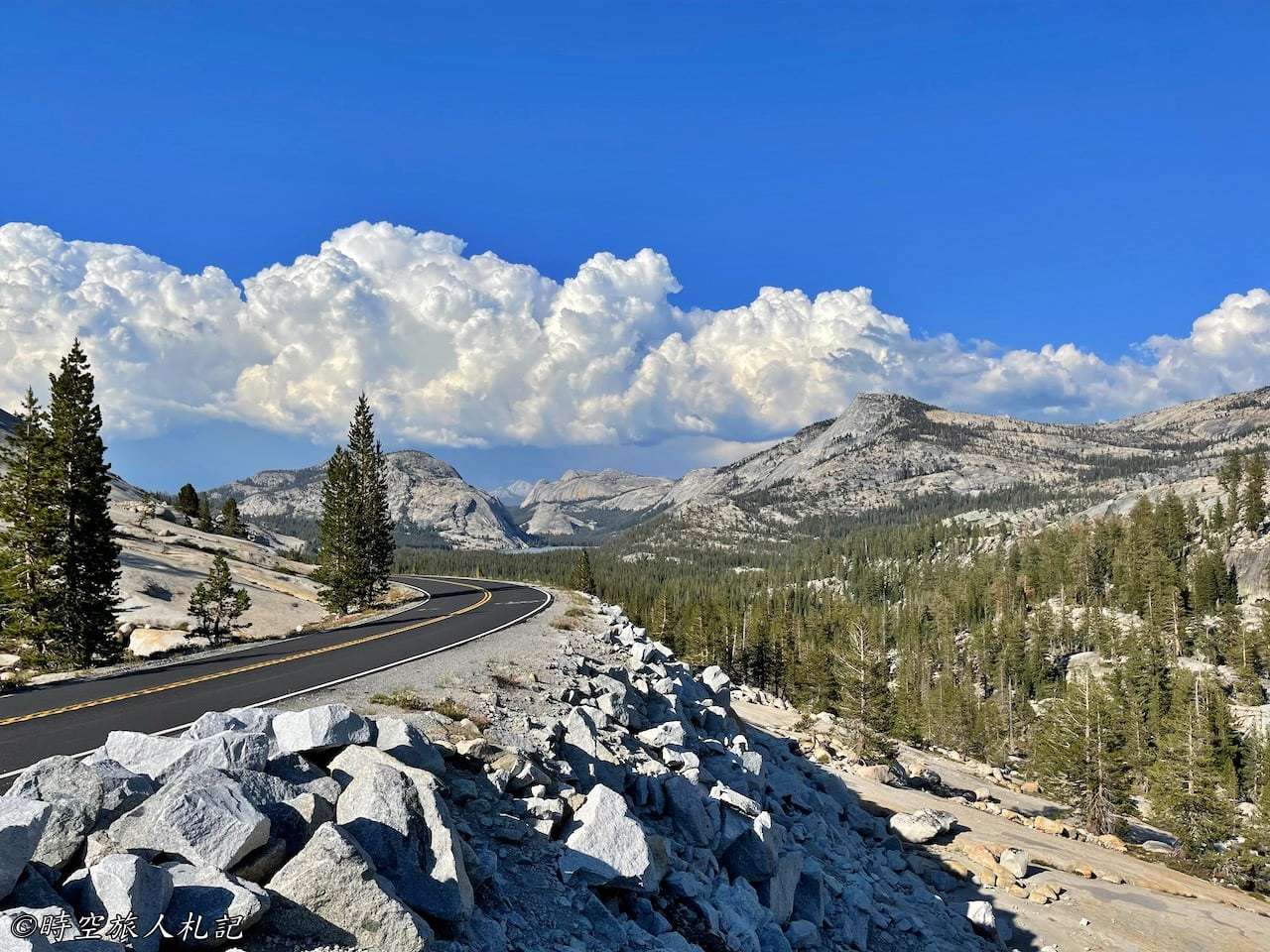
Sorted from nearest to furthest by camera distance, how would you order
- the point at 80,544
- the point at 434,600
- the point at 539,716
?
→ the point at 539,716 < the point at 80,544 < the point at 434,600

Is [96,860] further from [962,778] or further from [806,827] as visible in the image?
[962,778]

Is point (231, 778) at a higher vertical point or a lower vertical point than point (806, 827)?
higher

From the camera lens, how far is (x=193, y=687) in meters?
19.0

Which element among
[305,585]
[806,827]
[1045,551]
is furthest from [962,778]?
[1045,551]

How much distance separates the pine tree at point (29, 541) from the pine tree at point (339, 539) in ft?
81.7

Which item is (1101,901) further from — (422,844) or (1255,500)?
(1255,500)

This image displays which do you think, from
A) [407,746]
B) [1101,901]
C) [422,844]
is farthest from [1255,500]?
[422,844]

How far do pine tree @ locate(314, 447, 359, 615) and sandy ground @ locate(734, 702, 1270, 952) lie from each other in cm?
4283

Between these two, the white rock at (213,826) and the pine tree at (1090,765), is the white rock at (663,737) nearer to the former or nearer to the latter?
the white rock at (213,826)

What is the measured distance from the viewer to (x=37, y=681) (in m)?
20.3

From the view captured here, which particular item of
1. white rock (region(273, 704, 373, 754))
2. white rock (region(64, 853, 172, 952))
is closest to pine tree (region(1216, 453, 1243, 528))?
white rock (region(273, 704, 373, 754))

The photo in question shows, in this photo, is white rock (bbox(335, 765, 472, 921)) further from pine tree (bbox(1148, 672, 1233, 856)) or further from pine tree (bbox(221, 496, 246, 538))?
pine tree (bbox(221, 496, 246, 538))

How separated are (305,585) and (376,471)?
16.0 metres

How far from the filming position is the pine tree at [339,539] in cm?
5862
